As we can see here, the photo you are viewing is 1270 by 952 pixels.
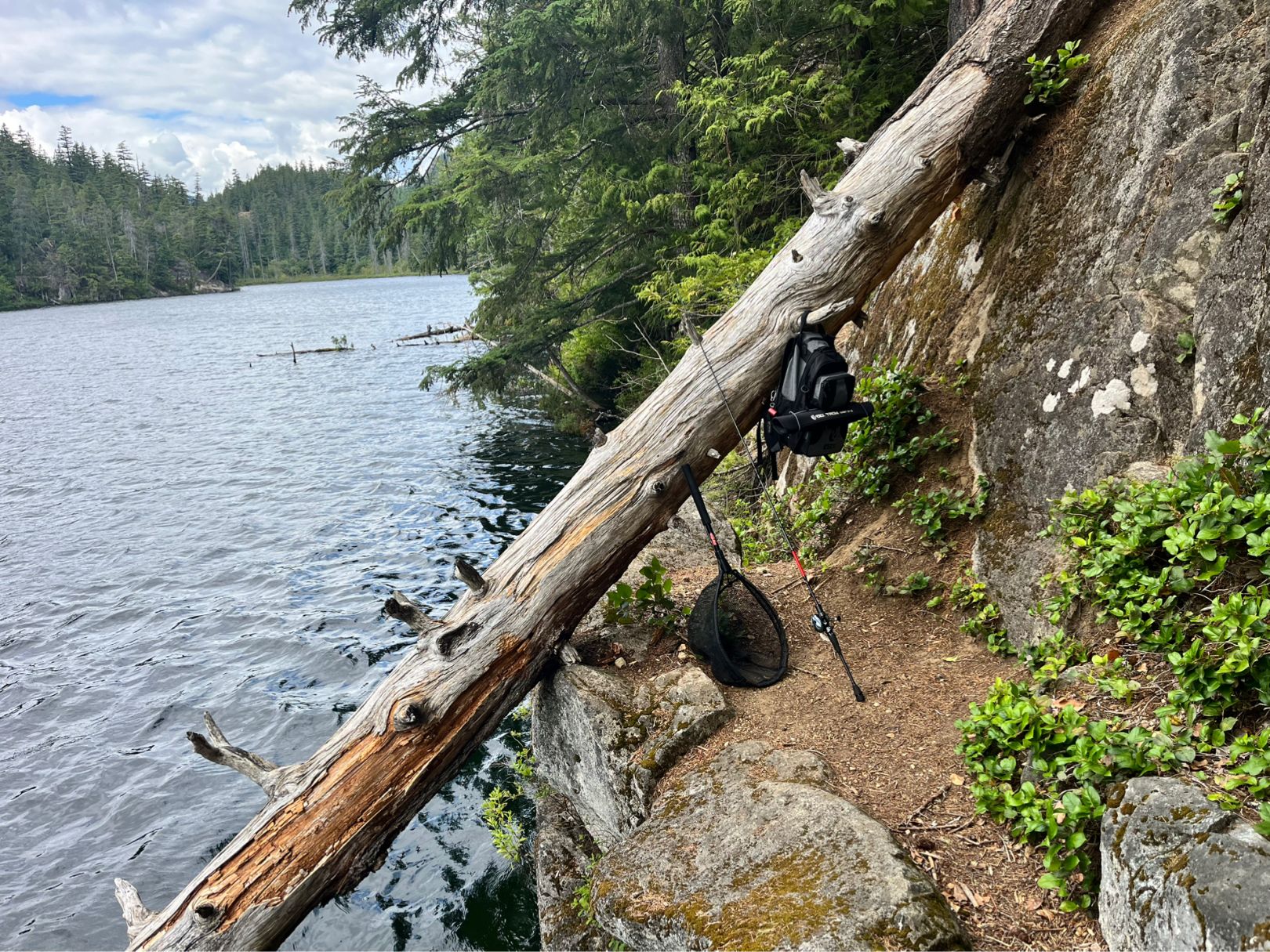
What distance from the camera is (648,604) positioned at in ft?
20.5

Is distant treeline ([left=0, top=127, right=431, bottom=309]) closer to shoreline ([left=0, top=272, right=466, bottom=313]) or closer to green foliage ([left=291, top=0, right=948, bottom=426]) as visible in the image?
shoreline ([left=0, top=272, right=466, bottom=313])

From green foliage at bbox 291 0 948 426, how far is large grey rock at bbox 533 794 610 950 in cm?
804

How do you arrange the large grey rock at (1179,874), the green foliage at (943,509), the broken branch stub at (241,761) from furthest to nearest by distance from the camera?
the green foliage at (943,509) < the broken branch stub at (241,761) < the large grey rock at (1179,874)

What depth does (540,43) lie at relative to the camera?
14.4 meters

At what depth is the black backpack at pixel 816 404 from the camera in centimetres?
540

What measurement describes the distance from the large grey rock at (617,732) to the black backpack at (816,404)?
1.78 m

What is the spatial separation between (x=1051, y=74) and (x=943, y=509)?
3.46 metres

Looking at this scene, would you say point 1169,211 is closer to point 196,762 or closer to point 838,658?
point 838,658

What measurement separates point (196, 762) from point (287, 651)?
7.06 ft

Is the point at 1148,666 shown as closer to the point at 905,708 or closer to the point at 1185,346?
the point at 905,708

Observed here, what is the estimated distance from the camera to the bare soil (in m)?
3.44

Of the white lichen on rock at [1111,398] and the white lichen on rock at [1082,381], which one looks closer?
the white lichen on rock at [1111,398]

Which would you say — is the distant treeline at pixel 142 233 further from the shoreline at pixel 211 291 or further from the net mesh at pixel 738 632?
the net mesh at pixel 738 632

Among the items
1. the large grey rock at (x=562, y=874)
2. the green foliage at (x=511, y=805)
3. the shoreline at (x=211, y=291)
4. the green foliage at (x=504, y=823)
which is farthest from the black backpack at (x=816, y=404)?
the shoreline at (x=211, y=291)
